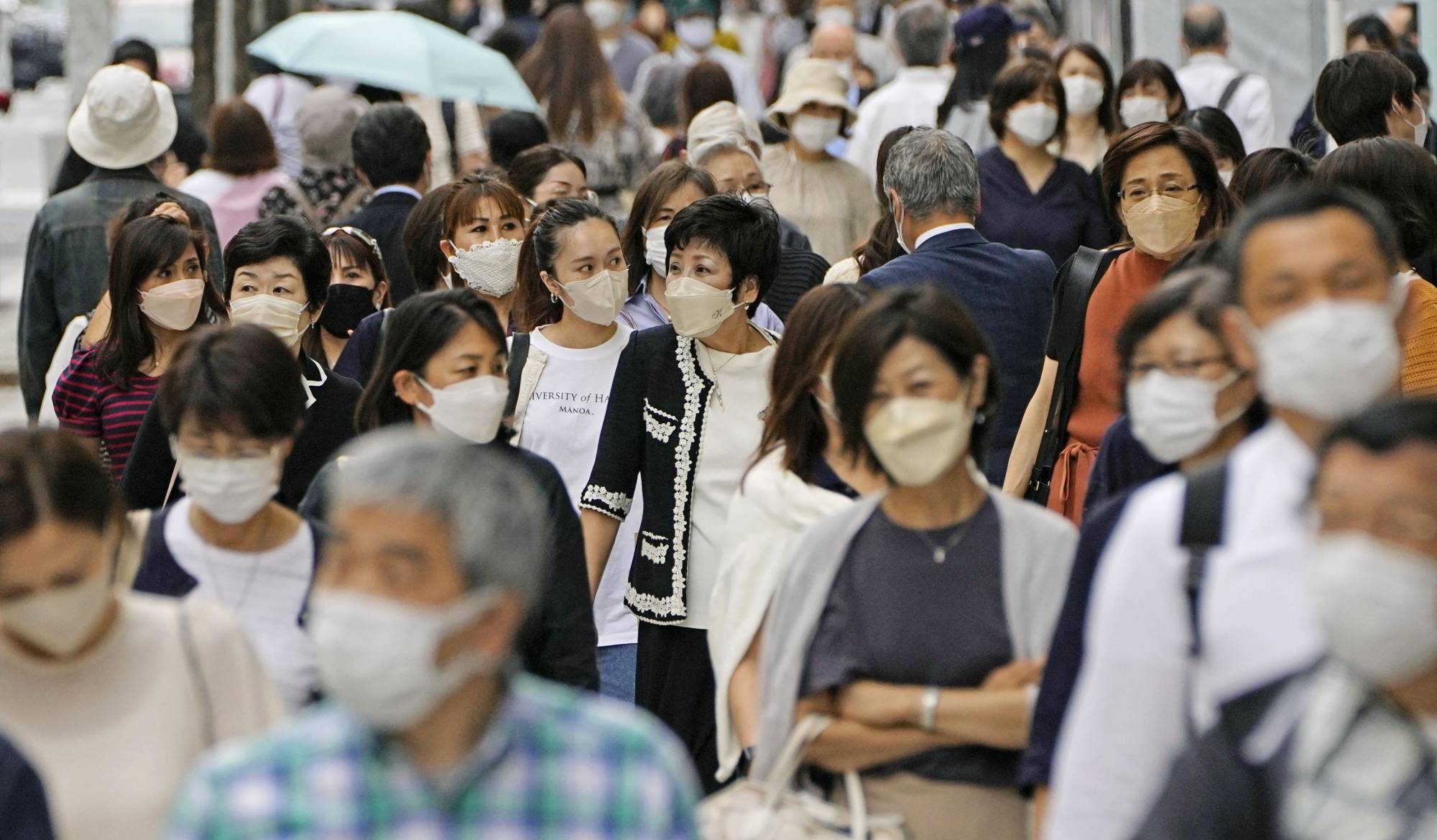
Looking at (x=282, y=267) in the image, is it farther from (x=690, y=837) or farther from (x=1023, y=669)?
(x=690, y=837)

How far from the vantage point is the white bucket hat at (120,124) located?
8.71 meters

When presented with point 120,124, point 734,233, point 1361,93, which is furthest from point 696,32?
point 734,233

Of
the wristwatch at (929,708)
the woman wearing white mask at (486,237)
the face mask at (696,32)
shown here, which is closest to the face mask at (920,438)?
the wristwatch at (929,708)

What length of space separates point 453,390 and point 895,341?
1195mm

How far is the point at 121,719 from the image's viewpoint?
136 inches

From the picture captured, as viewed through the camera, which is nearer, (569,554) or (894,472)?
(894,472)

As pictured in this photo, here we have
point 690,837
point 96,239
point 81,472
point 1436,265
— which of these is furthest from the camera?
point 96,239

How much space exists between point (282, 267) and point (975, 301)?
2.05 meters

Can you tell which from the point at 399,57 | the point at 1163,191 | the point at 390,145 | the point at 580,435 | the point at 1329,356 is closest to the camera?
the point at 1329,356

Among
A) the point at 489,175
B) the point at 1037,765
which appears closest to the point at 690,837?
the point at 1037,765

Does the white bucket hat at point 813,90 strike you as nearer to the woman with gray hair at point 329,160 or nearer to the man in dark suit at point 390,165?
the man in dark suit at point 390,165

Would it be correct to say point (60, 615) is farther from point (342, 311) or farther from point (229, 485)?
point (342, 311)

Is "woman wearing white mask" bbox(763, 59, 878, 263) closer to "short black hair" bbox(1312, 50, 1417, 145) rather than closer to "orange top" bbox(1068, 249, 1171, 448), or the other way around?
"short black hair" bbox(1312, 50, 1417, 145)

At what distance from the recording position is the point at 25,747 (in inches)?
135
